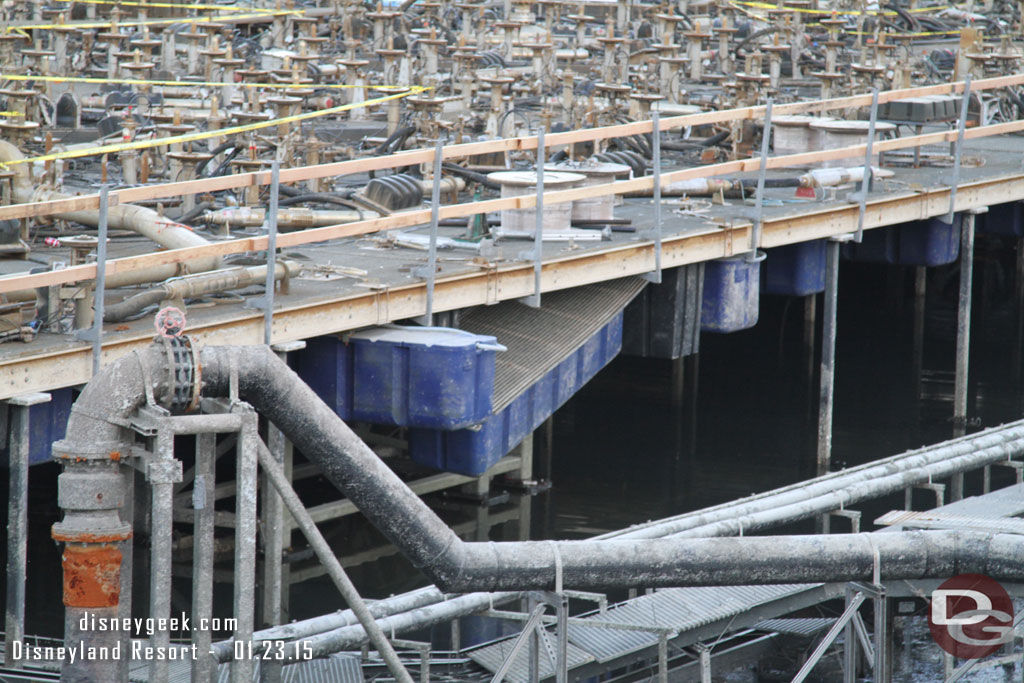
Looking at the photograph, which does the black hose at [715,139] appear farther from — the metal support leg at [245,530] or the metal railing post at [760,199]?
the metal support leg at [245,530]

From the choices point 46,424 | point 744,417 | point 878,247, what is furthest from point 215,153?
point 878,247

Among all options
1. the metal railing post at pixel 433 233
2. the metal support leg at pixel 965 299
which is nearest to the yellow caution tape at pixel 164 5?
the metal support leg at pixel 965 299

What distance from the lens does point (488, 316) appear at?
1547cm

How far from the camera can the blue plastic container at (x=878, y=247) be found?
20141mm

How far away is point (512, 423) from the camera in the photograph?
1490 centimetres

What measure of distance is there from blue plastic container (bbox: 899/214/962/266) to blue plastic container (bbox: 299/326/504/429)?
797 centimetres

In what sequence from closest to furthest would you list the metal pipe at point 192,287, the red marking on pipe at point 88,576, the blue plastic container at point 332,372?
the red marking on pipe at point 88,576
the metal pipe at point 192,287
the blue plastic container at point 332,372

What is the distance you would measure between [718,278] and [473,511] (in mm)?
3297

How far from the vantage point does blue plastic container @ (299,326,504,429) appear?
13.4m

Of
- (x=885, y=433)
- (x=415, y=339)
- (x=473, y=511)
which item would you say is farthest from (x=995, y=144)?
(x=415, y=339)

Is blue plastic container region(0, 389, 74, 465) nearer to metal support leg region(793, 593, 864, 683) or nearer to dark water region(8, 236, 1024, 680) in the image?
dark water region(8, 236, 1024, 680)

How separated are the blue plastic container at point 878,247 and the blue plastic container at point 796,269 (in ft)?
5.85

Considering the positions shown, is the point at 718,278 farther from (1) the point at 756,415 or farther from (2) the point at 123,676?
(2) the point at 123,676

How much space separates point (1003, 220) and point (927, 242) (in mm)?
2650
